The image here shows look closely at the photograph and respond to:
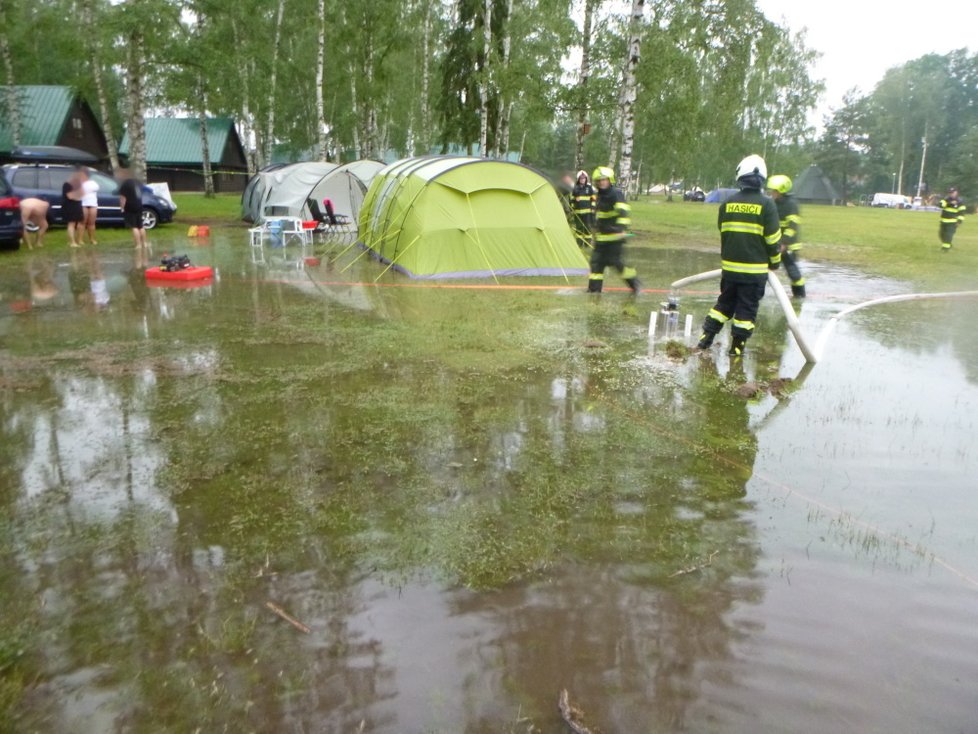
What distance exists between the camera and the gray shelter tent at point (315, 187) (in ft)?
60.3

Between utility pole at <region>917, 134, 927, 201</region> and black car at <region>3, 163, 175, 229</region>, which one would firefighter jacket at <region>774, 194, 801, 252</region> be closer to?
black car at <region>3, 163, 175, 229</region>

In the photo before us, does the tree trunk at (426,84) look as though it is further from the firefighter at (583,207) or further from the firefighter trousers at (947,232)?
the firefighter trousers at (947,232)

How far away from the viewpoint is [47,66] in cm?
3778

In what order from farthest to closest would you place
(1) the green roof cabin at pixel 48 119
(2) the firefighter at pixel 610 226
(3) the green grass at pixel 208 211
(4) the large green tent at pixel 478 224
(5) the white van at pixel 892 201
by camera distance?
(5) the white van at pixel 892 201 < (1) the green roof cabin at pixel 48 119 < (3) the green grass at pixel 208 211 < (4) the large green tent at pixel 478 224 < (2) the firefighter at pixel 610 226

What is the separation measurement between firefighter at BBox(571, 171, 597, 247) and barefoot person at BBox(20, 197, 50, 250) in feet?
37.3

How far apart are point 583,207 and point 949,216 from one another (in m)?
10.2

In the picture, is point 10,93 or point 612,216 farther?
point 10,93

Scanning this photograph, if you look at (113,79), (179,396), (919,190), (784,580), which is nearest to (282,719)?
(784,580)

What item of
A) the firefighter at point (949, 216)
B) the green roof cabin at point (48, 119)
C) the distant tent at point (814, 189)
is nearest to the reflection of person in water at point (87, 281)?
the firefighter at point (949, 216)

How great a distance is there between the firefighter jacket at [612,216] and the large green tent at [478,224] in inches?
81.6

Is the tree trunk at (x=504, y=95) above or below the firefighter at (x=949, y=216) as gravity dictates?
above

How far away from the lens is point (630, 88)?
15859 mm

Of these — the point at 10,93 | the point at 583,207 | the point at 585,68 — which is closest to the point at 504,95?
the point at 585,68

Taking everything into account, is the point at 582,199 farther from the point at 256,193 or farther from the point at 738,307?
the point at 256,193
